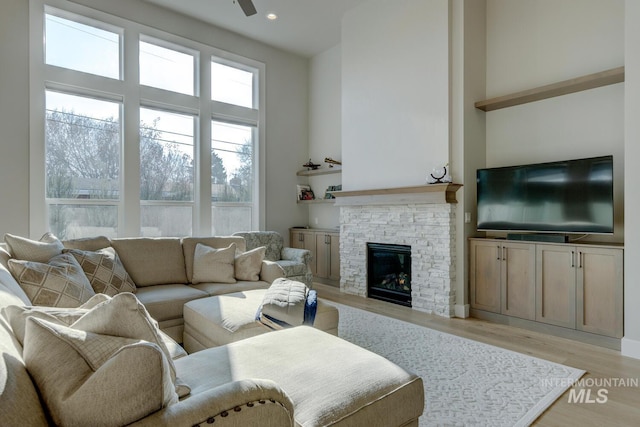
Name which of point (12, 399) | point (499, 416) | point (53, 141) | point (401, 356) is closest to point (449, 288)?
point (401, 356)

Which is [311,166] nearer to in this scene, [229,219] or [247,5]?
[229,219]

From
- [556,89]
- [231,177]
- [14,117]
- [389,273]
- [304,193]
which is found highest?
[556,89]

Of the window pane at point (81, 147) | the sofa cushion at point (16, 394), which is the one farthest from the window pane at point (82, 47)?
the sofa cushion at point (16, 394)

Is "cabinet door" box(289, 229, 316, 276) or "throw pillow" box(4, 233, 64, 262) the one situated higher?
"throw pillow" box(4, 233, 64, 262)

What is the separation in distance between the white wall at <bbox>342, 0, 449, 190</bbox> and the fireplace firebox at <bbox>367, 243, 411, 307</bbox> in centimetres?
86

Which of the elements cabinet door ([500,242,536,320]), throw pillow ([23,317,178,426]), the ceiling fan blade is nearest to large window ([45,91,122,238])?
the ceiling fan blade

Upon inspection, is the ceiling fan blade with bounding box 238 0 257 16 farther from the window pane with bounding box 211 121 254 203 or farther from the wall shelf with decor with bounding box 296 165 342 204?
the wall shelf with decor with bounding box 296 165 342 204

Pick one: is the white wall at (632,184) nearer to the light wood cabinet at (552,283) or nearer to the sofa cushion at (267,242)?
the light wood cabinet at (552,283)

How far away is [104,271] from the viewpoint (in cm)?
311

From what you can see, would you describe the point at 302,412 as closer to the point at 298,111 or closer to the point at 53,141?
the point at 53,141

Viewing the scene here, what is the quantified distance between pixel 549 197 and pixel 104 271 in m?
4.19

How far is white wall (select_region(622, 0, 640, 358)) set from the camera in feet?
9.67

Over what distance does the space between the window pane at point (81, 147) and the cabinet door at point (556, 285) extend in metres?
5.12

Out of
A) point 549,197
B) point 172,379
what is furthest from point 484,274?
point 172,379
